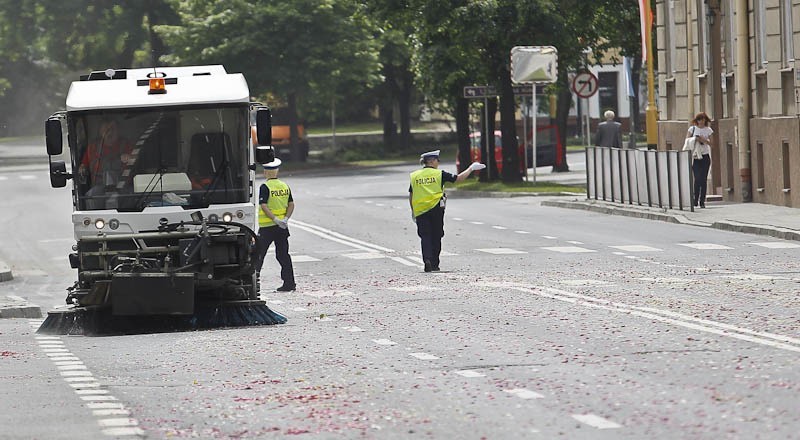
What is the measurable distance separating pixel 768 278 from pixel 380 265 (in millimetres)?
6292

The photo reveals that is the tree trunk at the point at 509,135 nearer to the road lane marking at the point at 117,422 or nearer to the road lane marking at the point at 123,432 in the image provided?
the road lane marking at the point at 117,422

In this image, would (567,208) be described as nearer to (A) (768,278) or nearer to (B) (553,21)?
(B) (553,21)

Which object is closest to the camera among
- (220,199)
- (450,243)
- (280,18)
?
(220,199)

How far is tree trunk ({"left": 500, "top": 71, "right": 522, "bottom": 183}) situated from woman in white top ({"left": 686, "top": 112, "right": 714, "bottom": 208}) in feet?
45.8

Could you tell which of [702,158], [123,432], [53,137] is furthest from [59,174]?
[702,158]

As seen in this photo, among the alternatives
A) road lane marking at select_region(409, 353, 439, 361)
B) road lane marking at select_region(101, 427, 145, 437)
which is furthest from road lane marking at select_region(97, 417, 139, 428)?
road lane marking at select_region(409, 353, 439, 361)

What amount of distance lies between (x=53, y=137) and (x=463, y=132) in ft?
118

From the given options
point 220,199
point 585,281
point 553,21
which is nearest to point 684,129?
point 553,21

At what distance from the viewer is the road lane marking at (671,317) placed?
13109mm

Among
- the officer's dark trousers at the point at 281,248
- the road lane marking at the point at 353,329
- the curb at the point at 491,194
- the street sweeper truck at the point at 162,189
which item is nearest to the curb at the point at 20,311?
the street sweeper truck at the point at 162,189

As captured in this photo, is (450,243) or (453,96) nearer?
(450,243)

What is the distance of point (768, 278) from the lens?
1914 centimetres

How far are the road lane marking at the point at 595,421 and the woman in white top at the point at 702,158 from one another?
79.1ft

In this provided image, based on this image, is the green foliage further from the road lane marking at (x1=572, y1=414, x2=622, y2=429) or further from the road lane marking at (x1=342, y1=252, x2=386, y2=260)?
the road lane marking at (x1=572, y1=414, x2=622, y2=429)
